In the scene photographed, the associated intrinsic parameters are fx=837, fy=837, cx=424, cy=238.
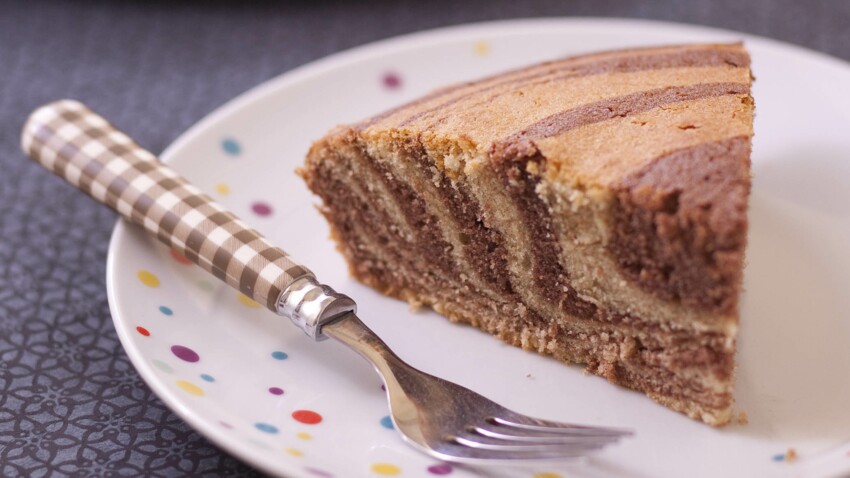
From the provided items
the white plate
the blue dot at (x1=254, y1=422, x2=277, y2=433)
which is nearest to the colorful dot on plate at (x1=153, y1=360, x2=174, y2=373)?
the white plate

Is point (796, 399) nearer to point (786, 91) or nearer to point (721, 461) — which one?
point (721, 461)

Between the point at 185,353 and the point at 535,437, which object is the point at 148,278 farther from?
the point at 535,437

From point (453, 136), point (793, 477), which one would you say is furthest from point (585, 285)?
point (793, 477)

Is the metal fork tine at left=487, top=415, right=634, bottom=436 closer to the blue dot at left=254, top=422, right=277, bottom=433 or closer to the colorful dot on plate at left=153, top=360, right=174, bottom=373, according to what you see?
the blue dot at left=254, top=422, right=277, bottom=433

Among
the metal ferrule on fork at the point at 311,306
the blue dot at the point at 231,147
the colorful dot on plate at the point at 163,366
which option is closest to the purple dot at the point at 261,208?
the blue dot at the point at 231,147

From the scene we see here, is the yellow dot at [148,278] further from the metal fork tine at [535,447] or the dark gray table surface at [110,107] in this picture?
the metal fork tine at [535,447]
